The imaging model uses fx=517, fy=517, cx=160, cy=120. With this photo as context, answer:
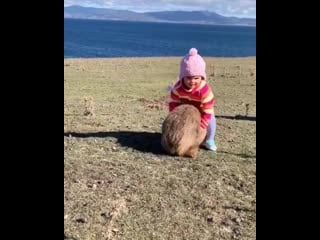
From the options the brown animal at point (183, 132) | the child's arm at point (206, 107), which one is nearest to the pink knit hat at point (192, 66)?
the child's arm at point (206, 107)

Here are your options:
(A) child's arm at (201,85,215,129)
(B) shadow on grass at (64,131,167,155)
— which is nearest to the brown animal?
(A) child's arm at (201,85,215,129)

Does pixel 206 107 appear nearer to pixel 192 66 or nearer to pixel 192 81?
pixel 192 81

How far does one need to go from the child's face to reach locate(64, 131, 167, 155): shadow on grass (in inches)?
33.5

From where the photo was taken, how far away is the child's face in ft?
20.9

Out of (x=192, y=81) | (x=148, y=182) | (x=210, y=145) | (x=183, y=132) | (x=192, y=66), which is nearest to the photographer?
(x=148, y=182)

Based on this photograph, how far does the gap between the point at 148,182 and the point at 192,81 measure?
1733 millimetres

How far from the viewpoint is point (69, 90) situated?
43.9 feet

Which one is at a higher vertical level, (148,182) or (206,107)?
(206,107)

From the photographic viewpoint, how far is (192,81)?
6.40 metres

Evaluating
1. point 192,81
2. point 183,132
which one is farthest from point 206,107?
point 183,132

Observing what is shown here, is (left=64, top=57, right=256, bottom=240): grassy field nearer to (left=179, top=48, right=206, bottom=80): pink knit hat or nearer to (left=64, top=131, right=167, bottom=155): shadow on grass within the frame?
(left=64, top=131, right=167, bottom=155): shadow on grass
